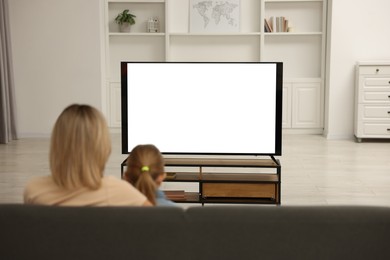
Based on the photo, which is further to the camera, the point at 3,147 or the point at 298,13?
the point at 298,13

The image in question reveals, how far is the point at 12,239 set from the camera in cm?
186

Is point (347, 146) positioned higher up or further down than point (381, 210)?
further down

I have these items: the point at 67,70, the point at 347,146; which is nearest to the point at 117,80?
the point at 67,70

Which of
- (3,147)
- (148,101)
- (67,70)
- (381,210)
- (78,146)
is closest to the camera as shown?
(381,210)

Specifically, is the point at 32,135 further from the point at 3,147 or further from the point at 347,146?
the point at 347,146

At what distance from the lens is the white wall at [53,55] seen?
26.8ft

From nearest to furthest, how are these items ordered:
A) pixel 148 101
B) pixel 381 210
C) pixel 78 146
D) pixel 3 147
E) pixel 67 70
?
pixel 381 210 < pixel 78 146 < pixel 148 101 < pixel 3 147 < pixel 67 70

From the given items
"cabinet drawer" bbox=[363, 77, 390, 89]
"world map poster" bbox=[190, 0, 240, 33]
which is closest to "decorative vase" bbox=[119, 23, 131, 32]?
"world map poster" bbox=[190, 0, 240, 33]

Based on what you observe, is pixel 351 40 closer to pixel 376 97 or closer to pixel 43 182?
pixel 376 97

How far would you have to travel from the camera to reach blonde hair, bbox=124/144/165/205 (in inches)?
91.2

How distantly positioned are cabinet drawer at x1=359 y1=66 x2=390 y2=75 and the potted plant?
311 centimetres

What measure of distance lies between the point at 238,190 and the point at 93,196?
7.12 feet

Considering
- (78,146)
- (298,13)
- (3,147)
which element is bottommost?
(3,147)

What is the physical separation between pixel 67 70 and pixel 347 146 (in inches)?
145
